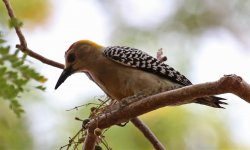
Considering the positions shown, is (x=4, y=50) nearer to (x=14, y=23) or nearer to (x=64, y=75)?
(x=14, y=23)

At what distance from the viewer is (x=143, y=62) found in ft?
13.1

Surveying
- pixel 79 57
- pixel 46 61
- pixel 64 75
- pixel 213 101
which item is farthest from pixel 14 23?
pixel 79 57

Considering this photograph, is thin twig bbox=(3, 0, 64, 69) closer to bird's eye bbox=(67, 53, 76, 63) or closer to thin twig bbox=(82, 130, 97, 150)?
bird's eye bbox=(67, 53, 76, 63)

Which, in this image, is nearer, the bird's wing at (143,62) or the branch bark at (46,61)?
the branch bark at (46,61)

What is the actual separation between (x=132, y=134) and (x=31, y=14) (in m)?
2.19

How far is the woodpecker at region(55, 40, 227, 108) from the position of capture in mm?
3750

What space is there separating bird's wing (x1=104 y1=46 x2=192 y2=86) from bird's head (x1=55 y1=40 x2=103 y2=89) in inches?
5.0

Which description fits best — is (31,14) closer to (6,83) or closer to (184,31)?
(184,31)

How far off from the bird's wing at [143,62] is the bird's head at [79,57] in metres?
0.13

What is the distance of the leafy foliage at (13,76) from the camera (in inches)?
54.4

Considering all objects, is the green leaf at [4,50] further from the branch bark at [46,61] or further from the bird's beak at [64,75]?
the bird's beak at [64,75]

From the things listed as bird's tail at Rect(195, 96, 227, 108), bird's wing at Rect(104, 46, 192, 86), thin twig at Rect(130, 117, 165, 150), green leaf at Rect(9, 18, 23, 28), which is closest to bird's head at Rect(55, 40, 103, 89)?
bird's wing at Rect(104, 46, 192, 86)

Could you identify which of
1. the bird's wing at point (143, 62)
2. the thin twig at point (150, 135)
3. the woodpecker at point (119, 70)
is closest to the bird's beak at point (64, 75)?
the woodpecker at point (119, 70)

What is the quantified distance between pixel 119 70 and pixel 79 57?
39 cm
